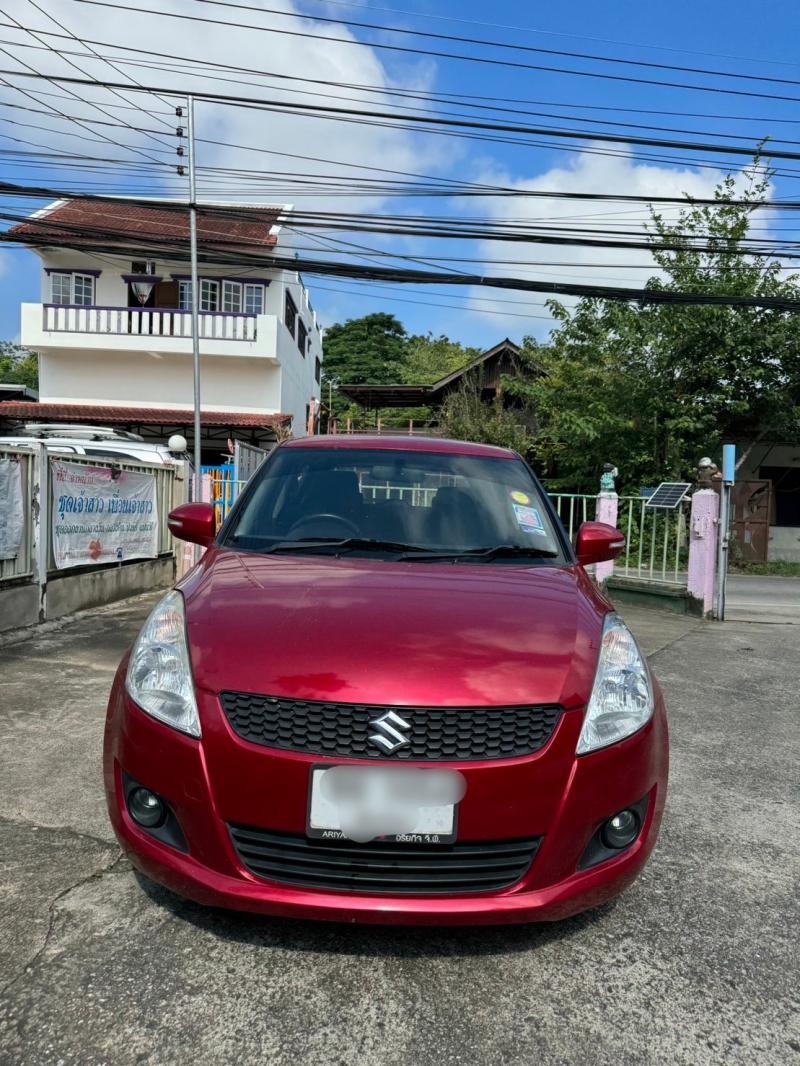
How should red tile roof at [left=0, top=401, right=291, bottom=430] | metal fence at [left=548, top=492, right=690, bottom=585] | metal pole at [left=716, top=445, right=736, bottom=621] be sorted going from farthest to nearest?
red tile roof at [left=0, top=401, right=291, bottom=430] → metal fence at [left=548, top=492, right=690, bottom=585] → metal pole at [left=716, top=445, right=736, bottom=621]

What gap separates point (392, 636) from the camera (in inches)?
80.0

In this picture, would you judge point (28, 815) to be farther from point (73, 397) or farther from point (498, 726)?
point (73, 397)

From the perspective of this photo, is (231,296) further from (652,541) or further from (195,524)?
(195,524)

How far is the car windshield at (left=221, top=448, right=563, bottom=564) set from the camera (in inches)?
114

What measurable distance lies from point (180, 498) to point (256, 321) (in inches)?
472

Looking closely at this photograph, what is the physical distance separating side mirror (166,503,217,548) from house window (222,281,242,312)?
20458 millimetres

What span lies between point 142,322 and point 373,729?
21.8 m

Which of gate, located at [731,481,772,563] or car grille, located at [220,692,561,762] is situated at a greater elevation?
car grille, located at [220,692,561,762]

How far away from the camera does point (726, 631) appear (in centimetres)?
793

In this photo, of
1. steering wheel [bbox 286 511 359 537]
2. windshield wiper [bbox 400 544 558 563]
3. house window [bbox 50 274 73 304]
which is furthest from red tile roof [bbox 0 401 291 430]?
windshield wiper [bbox 400 544 558 563]

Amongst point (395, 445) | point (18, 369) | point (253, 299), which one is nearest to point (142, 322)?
point (253, 299)

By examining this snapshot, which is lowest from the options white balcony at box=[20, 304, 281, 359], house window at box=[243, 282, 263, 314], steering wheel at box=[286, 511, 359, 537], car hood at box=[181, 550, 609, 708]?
car hood at box=[181, 550, 609, 708]

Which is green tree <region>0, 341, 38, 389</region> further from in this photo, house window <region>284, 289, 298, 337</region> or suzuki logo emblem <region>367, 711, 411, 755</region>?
suzuki logo emblem <region>367, 711, 411, 755</region>

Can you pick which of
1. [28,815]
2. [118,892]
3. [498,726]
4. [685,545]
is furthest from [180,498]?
[498,726]
